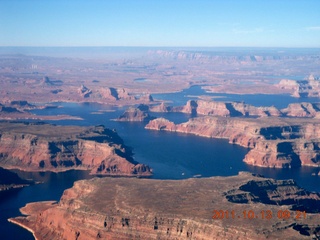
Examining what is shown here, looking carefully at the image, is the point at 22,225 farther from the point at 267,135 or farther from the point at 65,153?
the point at 267,135

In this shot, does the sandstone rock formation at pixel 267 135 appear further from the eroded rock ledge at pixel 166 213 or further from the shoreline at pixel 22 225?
the shoreline at pixel 22 225

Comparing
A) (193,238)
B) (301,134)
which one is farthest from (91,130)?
(193,238)

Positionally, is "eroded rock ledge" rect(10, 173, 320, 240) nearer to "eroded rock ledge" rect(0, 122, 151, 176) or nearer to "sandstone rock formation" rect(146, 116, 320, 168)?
"eroded rock ledge" rect(0, 122, 151, 176)

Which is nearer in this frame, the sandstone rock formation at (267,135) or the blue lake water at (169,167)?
the blue lake water at (169,167)

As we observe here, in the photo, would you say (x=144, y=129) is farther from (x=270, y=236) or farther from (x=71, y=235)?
(x=270, y=236)

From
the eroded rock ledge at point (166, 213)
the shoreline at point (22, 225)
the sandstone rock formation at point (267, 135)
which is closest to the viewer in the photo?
the eroded rock ledge at point (166, 213)
